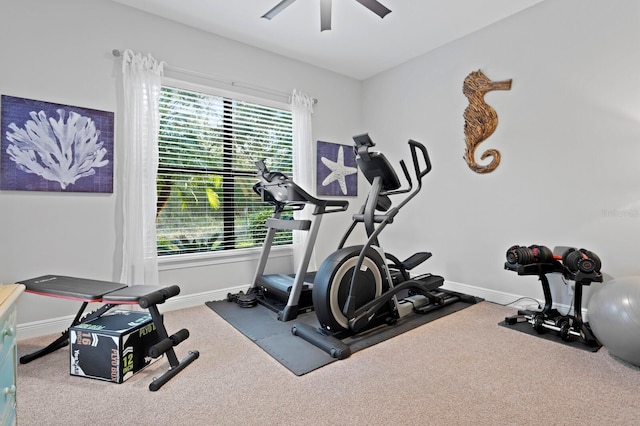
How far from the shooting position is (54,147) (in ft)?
8.63

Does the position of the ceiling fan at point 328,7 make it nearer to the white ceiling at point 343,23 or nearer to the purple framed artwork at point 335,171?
the white ceiling at point 343,23

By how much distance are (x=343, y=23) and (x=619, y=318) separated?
10.9 ft

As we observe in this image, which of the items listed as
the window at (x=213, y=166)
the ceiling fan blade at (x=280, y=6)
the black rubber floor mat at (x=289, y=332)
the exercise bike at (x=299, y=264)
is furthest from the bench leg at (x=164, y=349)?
the ceiling fan blade at (x=280, y=6)

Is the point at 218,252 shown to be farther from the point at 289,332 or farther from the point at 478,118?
the point at 478,118

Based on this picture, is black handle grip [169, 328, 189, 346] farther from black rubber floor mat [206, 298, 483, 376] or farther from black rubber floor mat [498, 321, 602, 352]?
black rubber floor mat [498, 321, 602, 352]

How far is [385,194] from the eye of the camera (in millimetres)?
2873

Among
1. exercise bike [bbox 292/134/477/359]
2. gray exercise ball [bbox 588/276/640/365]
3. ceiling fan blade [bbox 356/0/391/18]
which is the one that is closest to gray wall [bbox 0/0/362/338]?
exercise bike [bbox 292/134/477/359]

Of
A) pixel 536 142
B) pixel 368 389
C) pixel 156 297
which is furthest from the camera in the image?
pixel 536 142

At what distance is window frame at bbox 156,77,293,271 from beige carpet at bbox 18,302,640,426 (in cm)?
108

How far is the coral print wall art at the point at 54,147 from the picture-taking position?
97.3 inches

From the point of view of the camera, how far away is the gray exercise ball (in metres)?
1.92

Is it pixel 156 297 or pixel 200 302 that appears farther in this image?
pixel 200 302

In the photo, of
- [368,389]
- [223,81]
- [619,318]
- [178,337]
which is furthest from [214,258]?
[619,318]

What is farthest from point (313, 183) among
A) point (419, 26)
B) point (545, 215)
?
point (545, 215)
